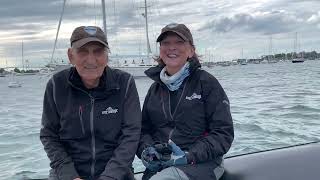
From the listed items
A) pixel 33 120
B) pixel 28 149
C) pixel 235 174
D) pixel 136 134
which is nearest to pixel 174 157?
pixel 136 134

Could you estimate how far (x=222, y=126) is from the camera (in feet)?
11.2

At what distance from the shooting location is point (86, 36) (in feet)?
10.8

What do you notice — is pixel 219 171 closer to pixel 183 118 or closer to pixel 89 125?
pixel 183 118

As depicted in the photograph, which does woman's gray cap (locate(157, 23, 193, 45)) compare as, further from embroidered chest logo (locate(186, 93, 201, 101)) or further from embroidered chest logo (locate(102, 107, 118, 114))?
embroidered chest logo (locate(102, 107, 118, 114))

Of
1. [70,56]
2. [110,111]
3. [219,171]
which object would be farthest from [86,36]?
[219,171]

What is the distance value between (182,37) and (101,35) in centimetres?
57

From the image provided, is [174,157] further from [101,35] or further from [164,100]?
[101,35]

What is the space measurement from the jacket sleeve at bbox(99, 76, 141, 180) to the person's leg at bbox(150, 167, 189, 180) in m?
0.20

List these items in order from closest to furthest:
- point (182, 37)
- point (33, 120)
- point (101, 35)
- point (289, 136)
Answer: point (101, 35) < point (182, 37) < point (289, 136) < point (33, 120)

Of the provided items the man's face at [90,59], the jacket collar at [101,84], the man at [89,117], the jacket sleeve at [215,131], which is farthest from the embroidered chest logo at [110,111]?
the jacket sleeve at [215,131]

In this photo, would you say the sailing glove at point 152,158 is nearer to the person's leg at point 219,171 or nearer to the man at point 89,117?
the man at point 89,117

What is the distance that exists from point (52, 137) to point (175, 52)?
98 centimetres

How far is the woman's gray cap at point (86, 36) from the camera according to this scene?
10.7ft

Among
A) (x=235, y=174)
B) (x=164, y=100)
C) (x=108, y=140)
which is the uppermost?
(x=164, y=100)
